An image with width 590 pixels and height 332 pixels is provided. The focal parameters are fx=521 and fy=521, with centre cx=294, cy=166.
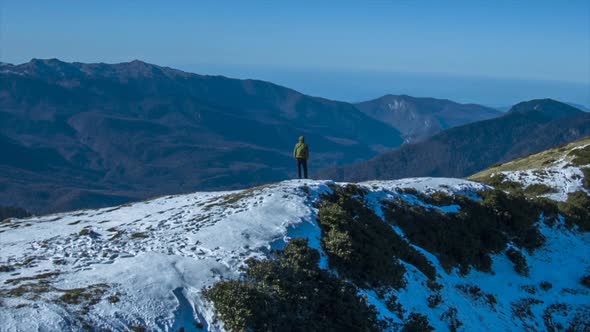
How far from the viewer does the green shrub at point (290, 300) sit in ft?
49.9

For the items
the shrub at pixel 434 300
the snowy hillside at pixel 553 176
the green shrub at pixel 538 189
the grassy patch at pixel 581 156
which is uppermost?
the grassy patch at pixel 581 156

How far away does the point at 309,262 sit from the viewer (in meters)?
18.5

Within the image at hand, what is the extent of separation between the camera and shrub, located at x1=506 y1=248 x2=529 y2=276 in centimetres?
2561

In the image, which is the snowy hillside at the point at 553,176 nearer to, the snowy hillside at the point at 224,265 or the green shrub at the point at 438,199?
the snowy hillside at the point at 224,265

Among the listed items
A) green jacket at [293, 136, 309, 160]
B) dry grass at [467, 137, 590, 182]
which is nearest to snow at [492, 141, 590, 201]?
dry grass at [467, 137, 590, 182]

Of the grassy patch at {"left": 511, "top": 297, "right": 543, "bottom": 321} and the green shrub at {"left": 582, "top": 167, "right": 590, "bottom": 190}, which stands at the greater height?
the green shrub at {"left": 582, "top": 167, "right": 590, "bottom": 190}

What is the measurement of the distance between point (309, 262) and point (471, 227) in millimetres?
12481

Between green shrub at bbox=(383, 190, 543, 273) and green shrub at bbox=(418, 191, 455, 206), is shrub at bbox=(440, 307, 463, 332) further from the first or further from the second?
green shrub at bbox=(418, 191, 455, 206)

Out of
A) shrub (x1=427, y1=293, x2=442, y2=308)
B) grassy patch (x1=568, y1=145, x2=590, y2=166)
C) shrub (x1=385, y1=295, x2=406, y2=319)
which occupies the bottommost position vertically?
shrub (x1=427, y1=293, x2=442, y2=308)

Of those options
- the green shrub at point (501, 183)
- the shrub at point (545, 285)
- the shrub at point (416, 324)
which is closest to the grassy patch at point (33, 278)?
the shrub at point (416, 324)

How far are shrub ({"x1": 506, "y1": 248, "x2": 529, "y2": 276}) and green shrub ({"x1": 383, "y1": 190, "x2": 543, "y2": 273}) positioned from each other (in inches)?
21.7

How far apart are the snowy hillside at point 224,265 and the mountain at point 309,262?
7cm

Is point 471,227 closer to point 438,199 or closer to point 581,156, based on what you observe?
point 438,199

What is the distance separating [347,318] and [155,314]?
5.93 metres
